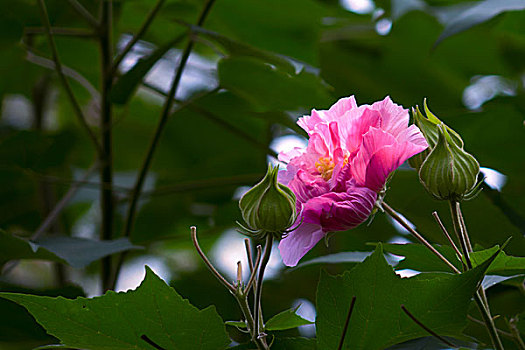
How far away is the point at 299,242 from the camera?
414 mm

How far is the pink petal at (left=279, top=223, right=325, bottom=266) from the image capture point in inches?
16.0

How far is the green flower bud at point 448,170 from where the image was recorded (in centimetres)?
36

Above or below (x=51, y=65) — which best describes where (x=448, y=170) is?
below

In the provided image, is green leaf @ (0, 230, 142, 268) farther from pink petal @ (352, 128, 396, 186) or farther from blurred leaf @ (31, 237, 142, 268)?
pink petal @ (352, 128, 396, 186)

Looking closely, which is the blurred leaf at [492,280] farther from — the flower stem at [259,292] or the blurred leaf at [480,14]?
the blurred leaf at [480,14]

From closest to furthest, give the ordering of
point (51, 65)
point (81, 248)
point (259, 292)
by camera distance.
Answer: point (259, 292)
point (81, 248)
point (51, 65)

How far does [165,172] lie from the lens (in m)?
1.09

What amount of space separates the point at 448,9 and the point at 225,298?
0.52 m

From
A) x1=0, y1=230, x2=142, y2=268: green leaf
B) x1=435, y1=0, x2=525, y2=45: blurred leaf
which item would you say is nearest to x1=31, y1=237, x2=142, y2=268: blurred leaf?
x1=0, y1=230, x2=142, y2=268: green leaf

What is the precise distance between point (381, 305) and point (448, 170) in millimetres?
86

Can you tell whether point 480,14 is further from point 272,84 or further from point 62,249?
point 62,249

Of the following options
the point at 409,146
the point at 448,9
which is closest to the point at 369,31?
the point at 448,9

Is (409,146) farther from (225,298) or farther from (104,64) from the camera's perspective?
(225,298)

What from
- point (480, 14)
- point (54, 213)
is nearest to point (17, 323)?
point (54, 213)
